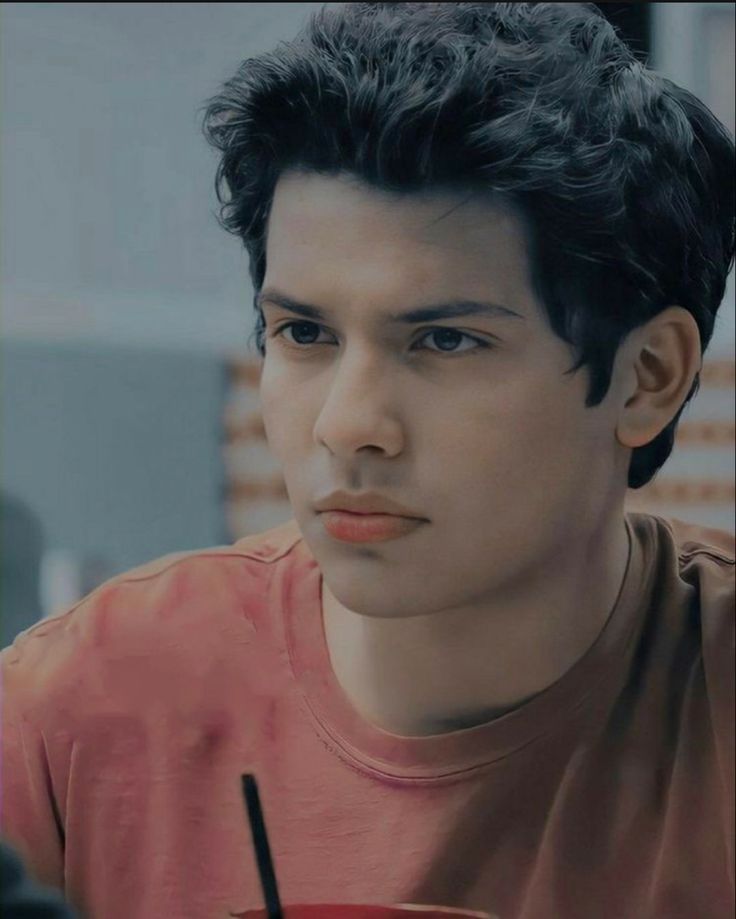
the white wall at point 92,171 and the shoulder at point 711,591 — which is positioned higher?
the white wall at point 92,171

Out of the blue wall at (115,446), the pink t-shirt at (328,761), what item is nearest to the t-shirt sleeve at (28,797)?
the pink t-shirt at (328,761)

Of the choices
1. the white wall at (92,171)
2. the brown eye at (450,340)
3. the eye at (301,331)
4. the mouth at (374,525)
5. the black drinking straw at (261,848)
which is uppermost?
the white wall at (92,171)

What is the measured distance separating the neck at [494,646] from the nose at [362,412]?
19cm

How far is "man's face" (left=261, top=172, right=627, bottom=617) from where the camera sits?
4.09 feet

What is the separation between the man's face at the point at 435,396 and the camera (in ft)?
4.09

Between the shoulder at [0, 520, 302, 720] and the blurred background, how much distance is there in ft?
0.07

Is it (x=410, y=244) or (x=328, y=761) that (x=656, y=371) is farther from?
(x=328, y=761)

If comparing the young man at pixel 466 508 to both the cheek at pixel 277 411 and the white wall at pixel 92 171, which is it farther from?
the white wall at pixel 92 171

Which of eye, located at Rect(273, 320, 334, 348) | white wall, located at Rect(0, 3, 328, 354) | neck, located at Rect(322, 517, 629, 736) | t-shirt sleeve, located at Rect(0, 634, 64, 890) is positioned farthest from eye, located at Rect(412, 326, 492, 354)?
t-shirt sleeve, located at Rect(0, 634, 64, 890)

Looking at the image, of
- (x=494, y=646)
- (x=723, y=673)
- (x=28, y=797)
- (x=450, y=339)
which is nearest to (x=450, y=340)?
(x=450, y=339)

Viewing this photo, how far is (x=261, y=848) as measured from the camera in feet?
4.42

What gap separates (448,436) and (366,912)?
1.54 feet

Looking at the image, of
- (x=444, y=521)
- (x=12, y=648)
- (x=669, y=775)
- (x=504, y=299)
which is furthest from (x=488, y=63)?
(x=12, y=648)

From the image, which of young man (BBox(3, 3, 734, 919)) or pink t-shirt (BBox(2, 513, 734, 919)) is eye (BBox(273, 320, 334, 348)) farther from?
pink t-shirt (BBox(2, 513, 734, 919))
